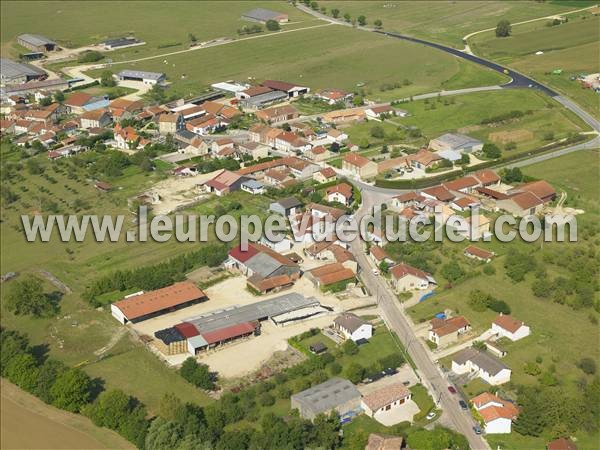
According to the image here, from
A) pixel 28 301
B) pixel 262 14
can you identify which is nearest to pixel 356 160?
pixel 28 301

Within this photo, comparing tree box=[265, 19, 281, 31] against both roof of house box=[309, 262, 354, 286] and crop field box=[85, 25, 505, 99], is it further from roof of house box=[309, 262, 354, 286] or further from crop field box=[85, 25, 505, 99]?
roof of house box=[309, 262, 354, 286]

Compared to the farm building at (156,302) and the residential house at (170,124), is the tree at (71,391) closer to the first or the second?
the farm building at (156,302)

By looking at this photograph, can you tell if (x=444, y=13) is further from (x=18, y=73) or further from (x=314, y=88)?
(x=18, y=73)

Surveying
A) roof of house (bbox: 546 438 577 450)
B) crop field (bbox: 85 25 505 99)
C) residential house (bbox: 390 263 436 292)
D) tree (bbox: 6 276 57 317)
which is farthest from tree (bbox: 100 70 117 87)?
roof of house (bbox: 546 438 577 450)

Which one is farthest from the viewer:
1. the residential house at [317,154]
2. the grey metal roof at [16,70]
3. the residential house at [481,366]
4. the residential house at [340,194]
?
the grey metal roof at [16,70]

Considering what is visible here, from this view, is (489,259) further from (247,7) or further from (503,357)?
(247,7)

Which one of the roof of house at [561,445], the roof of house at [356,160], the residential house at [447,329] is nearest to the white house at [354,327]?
the residential house at [447,329]

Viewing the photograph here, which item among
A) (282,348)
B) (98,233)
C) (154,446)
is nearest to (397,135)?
(98,233)
